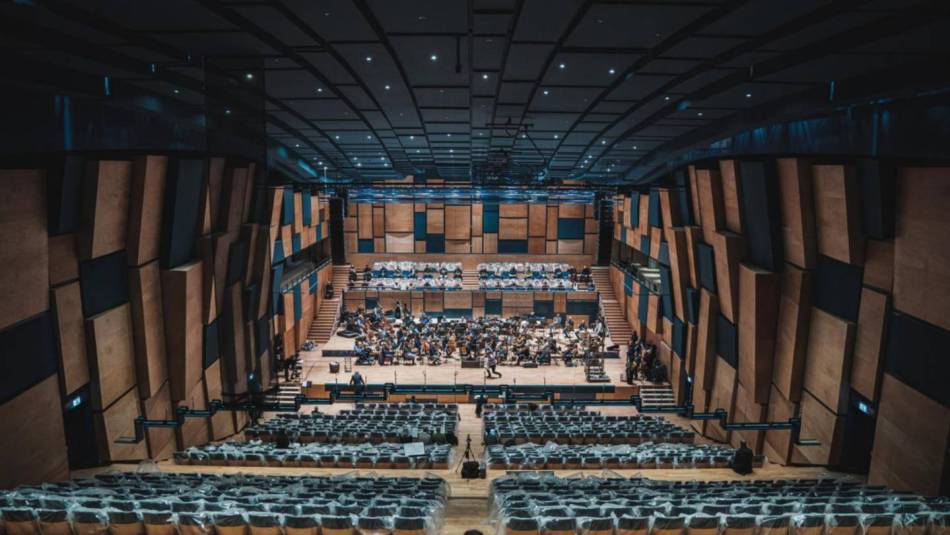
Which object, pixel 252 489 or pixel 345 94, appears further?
pixel 345 94

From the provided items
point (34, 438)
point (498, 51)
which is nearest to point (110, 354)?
point (34, 438)

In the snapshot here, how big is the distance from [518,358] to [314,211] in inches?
478

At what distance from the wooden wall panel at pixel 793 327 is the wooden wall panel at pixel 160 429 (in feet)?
44.7

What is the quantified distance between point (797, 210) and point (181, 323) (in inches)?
520

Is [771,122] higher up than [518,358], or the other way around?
[771,122]

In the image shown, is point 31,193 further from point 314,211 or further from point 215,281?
point 314,211

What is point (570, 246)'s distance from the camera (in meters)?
31.5

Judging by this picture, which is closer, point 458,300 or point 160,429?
point 160,429

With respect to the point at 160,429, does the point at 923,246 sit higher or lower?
higher

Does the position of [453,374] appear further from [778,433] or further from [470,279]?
[778,433]

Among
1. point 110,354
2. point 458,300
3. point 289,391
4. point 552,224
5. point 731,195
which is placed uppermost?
point 731,195

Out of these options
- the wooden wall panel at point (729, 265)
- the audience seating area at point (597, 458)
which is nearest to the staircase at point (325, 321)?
the audience seating area at point (597, 458)

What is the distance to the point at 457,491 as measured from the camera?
9.72 metres

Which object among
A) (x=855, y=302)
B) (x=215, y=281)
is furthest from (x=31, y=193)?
(x=855, y=302)
